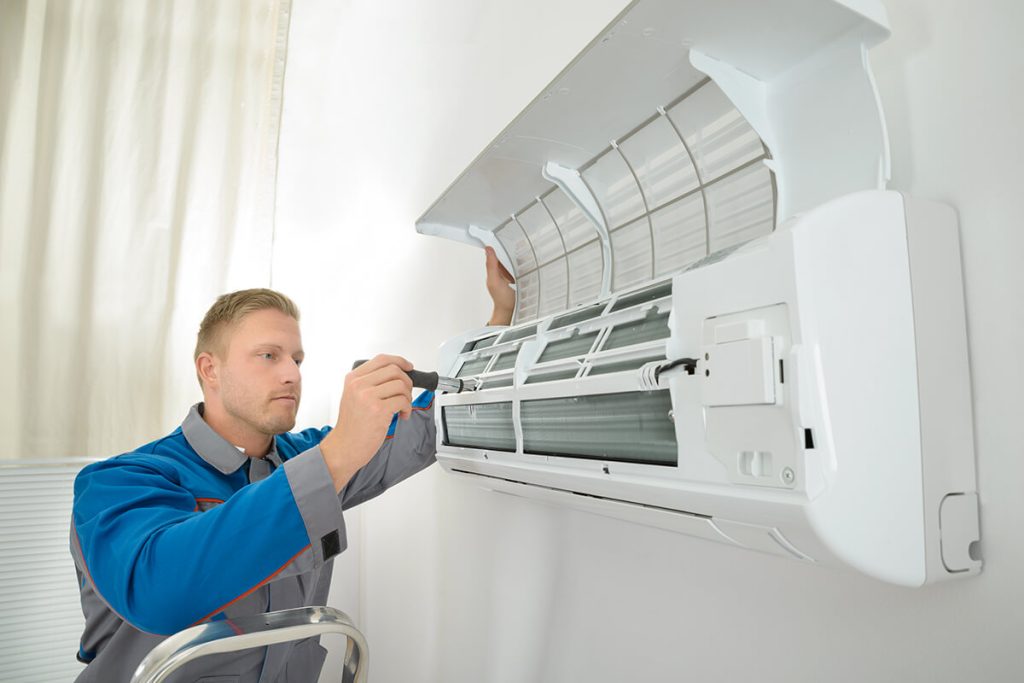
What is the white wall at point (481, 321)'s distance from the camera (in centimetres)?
69

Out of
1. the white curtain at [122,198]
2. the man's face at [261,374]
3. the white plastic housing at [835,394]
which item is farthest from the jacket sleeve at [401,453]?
the white curtain at [122,198]

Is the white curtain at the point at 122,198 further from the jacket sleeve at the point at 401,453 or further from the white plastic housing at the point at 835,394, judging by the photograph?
the white plastic housing at the point at 835,394

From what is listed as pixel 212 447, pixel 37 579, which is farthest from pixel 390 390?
pixel 37 579

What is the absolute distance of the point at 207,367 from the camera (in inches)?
64.5

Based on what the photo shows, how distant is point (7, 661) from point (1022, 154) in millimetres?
3096

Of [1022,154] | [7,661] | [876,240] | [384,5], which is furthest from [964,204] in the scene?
[7,661]

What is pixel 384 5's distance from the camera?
2.60 meters

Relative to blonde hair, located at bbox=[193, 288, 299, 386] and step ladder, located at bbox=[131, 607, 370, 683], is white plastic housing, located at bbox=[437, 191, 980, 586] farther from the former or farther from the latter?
blonde hair, located at bbox=[193, 288, 299, 386]

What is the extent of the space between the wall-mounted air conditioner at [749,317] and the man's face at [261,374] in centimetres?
61

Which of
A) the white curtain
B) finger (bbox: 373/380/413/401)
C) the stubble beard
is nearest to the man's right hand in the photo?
finger (bbox: 373/380/413/401)

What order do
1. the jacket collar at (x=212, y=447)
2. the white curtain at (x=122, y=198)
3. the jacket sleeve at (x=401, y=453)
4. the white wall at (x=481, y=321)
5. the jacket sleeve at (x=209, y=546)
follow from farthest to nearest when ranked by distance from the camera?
the white curtain at (x=122, y=198) < the jacket sleeve at (x=401, y=453) < the jacket collar at (x=212, y=447) < the jacket sleeve at (x=209, y=546) < the white wall at (x=481, y=321)

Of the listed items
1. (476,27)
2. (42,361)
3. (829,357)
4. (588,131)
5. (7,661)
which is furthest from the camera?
(42,361)

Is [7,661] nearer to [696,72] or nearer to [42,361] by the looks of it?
[42,361]

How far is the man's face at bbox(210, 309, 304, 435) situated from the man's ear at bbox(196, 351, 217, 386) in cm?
3
